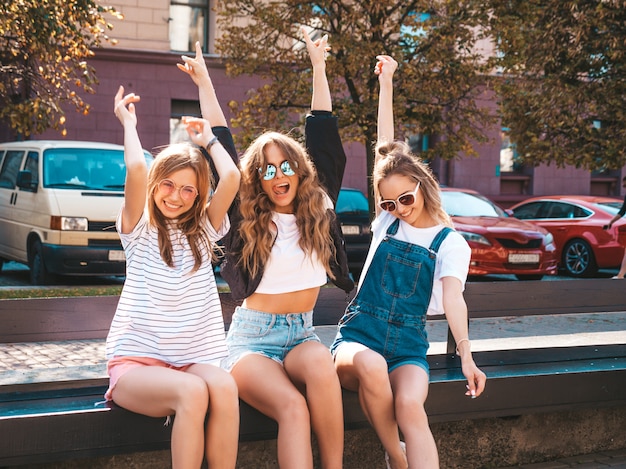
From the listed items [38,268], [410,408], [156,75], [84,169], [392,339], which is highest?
[156,75]

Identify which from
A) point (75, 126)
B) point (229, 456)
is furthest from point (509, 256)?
point (75, 126)

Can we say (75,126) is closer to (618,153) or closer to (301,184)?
(618,153)

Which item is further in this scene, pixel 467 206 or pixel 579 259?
pixel 579 259

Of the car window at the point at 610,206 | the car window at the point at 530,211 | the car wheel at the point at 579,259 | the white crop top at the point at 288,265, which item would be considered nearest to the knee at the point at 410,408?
the white crop top at the point at 288,265

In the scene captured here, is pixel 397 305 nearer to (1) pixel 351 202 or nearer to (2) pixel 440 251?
(2) pixel 440 251

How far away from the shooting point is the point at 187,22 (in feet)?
Result: 71.6

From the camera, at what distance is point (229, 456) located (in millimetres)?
3541

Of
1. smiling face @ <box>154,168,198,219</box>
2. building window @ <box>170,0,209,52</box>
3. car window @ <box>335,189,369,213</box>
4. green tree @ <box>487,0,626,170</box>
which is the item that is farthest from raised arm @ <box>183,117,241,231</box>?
building window @ <box>170,0,209,52</box>

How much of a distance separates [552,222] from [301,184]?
40.1ft

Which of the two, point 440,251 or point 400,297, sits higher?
point 440,251

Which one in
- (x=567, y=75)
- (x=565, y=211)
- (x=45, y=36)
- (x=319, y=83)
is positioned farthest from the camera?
(x=565, y=211)

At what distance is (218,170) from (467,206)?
34.4 ft

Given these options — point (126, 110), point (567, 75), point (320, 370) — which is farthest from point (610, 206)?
point (126, 110)

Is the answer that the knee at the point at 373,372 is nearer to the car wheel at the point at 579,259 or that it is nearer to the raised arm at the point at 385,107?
the raised arm at the point at 385,107
